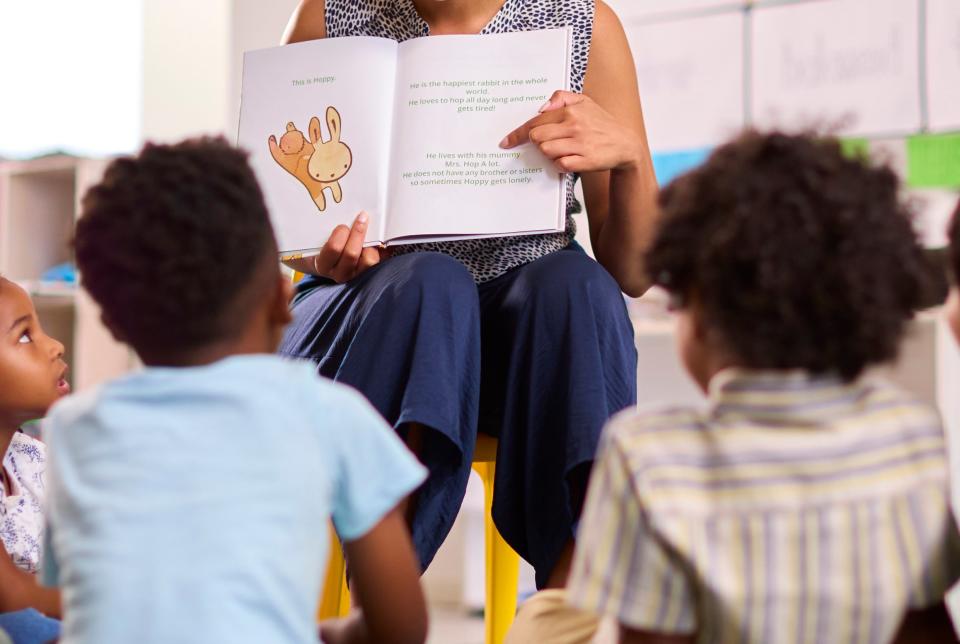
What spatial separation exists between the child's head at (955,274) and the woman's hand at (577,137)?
0.42 meters

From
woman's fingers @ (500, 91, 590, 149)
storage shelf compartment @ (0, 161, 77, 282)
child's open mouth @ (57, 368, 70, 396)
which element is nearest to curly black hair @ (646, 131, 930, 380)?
woman's fingers @ (500, 91, 590, 149)

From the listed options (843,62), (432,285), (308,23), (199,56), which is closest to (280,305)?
(432,285)

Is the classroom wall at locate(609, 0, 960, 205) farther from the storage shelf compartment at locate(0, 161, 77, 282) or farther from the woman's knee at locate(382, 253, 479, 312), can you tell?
the storage shelf compartment at locate(0, 161, 77, 282)

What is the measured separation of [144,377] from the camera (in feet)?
2.39

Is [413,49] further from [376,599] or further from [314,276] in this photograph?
[376,599]

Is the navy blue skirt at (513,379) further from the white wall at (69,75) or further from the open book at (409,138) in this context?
the white wall at (69,75)

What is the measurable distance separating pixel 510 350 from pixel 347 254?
22cm

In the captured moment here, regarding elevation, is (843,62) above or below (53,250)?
above

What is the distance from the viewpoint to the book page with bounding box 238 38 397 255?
1264 millimetres

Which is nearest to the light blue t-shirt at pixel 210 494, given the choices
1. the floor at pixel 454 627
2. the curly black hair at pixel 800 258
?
the curly black hair at pixel 800 258

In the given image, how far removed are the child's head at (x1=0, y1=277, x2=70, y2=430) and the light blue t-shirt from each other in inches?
19.1

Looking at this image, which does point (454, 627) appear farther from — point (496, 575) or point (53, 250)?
point (53, 250)

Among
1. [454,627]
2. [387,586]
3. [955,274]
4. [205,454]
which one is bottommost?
[454,627]

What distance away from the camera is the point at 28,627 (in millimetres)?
1007
